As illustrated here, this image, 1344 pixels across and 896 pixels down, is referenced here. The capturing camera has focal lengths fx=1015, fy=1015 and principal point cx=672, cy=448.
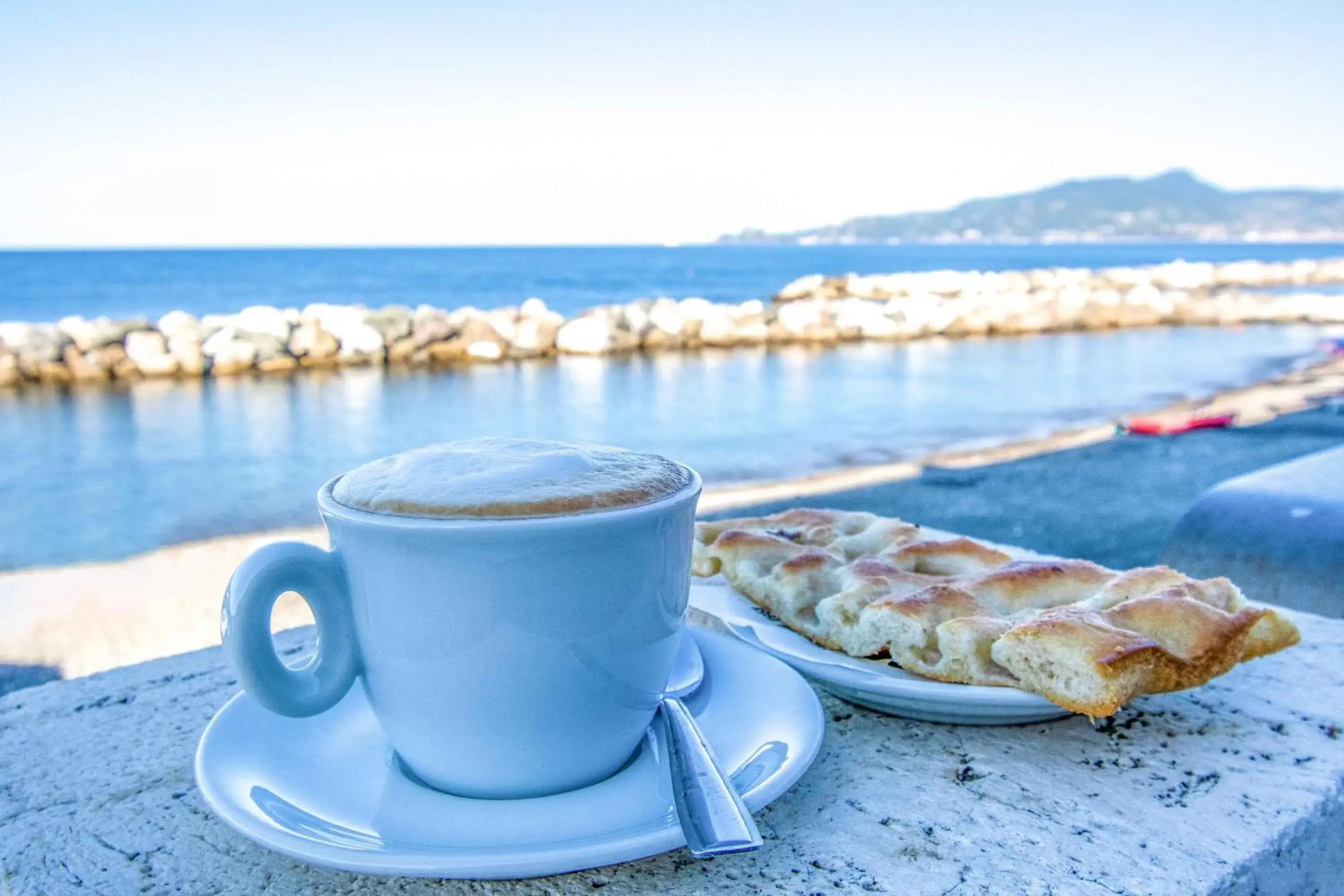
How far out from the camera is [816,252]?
92.9 m

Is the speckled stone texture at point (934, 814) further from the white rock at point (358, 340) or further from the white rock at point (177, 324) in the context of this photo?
the white rock at point (177, 324)

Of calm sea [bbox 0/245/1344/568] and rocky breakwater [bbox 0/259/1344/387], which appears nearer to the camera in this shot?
calm sea [bbox 0/245/1344/568]

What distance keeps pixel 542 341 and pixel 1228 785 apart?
14590mm

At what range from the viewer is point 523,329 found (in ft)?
49.5

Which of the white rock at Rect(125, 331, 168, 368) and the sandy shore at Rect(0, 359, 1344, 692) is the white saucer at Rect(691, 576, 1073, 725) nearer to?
the sandy shore at Rect(0, 359, 1344, 692)

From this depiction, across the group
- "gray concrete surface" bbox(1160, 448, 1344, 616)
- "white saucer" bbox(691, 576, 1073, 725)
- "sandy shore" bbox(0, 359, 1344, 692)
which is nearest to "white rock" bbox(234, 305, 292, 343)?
"sandy shore" bbox(0, 359, 1344, 692)

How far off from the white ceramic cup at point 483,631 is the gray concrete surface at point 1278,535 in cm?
163

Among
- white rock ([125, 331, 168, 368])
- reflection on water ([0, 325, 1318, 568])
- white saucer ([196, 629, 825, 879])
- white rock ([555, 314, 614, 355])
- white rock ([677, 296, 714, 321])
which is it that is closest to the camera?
white saucer ([196, 629, 825, 879])

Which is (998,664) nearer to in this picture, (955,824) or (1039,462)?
(955,824)

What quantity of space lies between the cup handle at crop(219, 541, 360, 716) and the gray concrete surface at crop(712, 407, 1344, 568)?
4.70 m

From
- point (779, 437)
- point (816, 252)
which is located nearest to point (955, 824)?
point (779, 437)

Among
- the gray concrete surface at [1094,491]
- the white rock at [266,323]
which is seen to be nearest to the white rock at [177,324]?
the white rock at [266,323]

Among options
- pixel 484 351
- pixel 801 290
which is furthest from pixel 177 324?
pixel 801 290

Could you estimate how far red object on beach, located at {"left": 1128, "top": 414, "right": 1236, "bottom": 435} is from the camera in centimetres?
832
